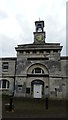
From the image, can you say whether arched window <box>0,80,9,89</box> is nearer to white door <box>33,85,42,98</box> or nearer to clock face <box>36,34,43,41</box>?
white door <box>33,85,42,98</box>

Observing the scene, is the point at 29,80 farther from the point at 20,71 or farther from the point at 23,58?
the point at 23,58

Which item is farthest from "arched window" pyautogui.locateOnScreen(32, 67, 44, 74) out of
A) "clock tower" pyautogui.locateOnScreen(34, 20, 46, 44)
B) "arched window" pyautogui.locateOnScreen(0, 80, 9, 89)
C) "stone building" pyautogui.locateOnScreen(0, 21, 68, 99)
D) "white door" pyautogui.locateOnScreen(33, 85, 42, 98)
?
"arched window" pyautogui.locateOnScreen(0, 80, 9, 89)

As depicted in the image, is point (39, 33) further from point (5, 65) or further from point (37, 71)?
point (5, 65)

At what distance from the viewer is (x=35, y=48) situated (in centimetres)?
2481

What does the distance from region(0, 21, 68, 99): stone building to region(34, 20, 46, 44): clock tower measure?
0.29 metres

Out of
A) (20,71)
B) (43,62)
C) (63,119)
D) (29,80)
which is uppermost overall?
(43,62)

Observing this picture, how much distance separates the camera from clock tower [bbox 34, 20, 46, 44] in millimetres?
26291

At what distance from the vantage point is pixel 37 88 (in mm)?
23703

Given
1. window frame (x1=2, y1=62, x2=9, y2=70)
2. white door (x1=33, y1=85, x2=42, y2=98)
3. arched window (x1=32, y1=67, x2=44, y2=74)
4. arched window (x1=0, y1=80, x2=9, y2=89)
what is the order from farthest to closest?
A: window frame (x1=2, y1=62, x2=9, y2=70), arched window (x1=0, y1=80, x2=9, y2=89), arched window (x1=32, y1=67, x2=44, y2=74), white door (x1=33, y1=85, x2=42, y2=98)

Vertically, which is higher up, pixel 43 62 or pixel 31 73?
pixel 43 62

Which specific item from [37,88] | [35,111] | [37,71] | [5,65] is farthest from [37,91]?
[35,111]

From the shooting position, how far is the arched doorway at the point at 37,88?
2341cm

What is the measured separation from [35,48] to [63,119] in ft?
56.5

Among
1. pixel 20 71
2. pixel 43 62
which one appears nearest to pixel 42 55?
pixel 43 62
